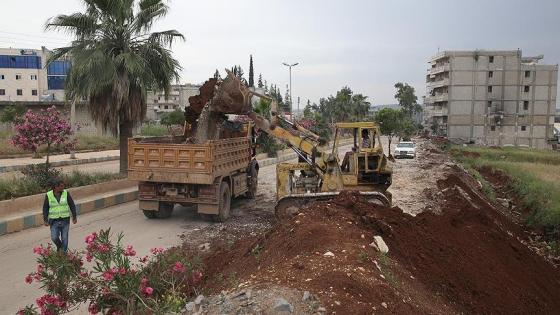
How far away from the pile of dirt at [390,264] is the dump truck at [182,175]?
2.88 meters

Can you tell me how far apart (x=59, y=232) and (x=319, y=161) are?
6.19 m

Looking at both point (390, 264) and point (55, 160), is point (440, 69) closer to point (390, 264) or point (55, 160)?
point (55, 160)

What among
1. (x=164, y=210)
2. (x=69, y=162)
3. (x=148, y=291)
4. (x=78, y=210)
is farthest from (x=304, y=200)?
(x=69, y=162)

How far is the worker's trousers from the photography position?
7961mm

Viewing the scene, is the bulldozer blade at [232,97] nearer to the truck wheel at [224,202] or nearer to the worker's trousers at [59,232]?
the truck wheel at [224,202]

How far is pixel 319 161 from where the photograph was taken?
1211 centimetres

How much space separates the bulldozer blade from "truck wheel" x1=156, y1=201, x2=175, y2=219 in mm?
2789

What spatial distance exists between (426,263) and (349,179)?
12.5 ft

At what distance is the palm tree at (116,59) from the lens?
15203 millimetres

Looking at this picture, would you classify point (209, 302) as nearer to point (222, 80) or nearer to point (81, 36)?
point (222, 80)

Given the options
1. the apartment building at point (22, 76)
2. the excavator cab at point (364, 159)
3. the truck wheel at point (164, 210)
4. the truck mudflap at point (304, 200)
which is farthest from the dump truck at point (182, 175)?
the apartment building at point (22, 76)

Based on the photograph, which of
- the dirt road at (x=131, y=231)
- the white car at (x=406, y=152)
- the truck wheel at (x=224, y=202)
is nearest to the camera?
the dirt road at (x=131, y=231)

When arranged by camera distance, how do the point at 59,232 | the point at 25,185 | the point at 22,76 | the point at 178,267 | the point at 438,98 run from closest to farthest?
the point at 178,267 → the point at 59,232 → the point at 25,185 → the point at 22,76 → the point at 438,98

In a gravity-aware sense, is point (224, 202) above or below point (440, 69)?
below
